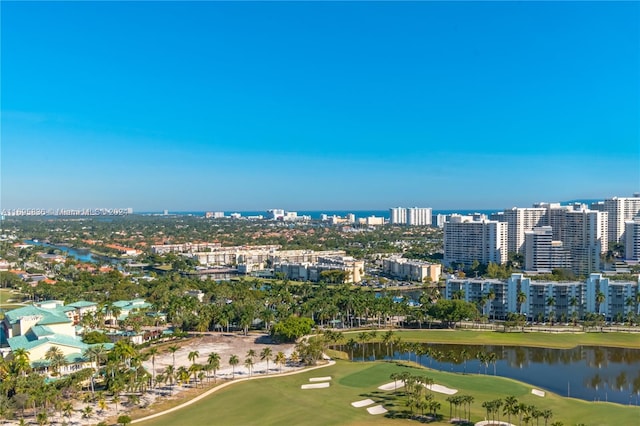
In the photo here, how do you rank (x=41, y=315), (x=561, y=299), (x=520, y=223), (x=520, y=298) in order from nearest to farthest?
(x=41, y=315) < (x=561, y=299) < (x=520, y=298) < (x=520, y=223)

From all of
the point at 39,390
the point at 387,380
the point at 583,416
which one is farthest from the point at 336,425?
the point at 39,390

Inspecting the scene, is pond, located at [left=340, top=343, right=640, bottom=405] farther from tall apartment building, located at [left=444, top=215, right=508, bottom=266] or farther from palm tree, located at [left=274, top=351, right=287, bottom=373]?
tall apartment building, located at [left=444, top=215, right=508, bottom=266]

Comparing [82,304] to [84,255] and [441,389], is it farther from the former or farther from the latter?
[84,255]

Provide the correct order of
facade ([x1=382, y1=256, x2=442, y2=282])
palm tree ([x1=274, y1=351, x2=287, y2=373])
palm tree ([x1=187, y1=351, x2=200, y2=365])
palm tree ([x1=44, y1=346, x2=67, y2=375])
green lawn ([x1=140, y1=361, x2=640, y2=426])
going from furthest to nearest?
facade ([x1=382, y1=256, x2=442, y2=282]), palm tree ([x1=274, y1=351, x2=287, y2=373]), palm tree ([x1=187, y1=351, x2=200, y2=365]), palm tree ([x1=44, y1=346, x2=67, y2=375]), green lawn ([x1=140, y1=361, x2=640, y2=426])

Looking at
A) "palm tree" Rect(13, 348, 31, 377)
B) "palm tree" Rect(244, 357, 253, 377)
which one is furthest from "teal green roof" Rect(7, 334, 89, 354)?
"palm tree" Rect(244, 357, 253, 377)

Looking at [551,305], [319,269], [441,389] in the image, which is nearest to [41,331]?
[441,389]
